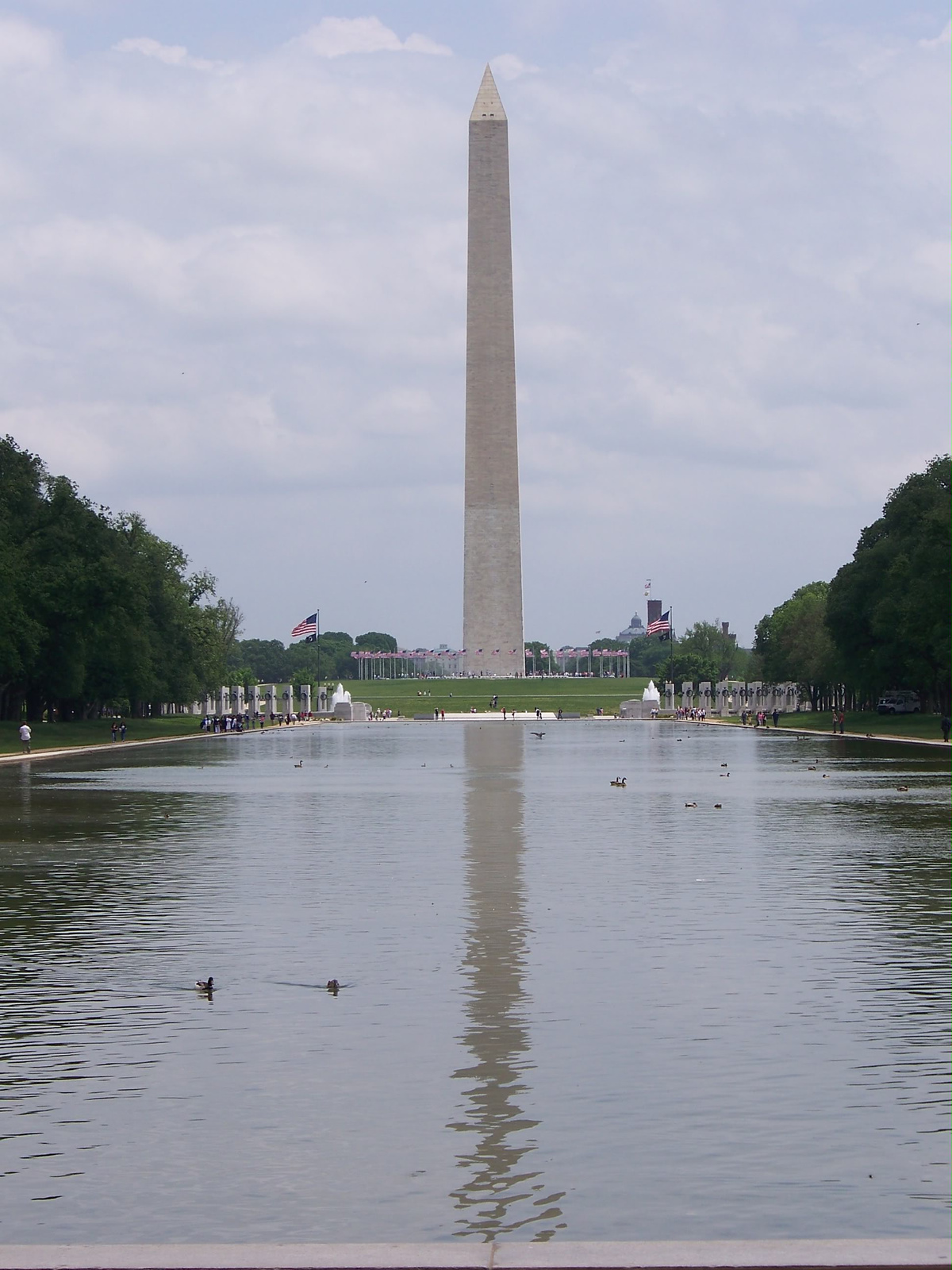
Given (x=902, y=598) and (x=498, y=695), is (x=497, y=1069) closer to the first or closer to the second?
(x=902, y=598)

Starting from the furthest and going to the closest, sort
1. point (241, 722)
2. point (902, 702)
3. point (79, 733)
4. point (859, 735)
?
point (241, 722)
point (902, 702)
point (79, 733)
point (859, 735)

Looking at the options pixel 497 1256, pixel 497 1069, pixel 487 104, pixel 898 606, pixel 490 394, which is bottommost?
pixel 497 1069

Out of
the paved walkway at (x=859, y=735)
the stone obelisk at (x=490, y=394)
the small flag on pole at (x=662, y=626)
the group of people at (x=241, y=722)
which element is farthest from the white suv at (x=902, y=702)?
the group of people at (x=241, y=722)

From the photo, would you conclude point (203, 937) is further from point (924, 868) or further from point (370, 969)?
point (924, 868)

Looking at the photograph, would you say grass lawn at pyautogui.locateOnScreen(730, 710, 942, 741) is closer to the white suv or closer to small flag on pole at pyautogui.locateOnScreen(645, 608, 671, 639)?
the white suv

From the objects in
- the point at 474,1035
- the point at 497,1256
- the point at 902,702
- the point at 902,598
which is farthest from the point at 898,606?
Result: the point at 497,1256

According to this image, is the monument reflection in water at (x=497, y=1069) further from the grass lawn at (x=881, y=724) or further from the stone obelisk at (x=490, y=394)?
the stone obelisk at (x=490, y=394)
